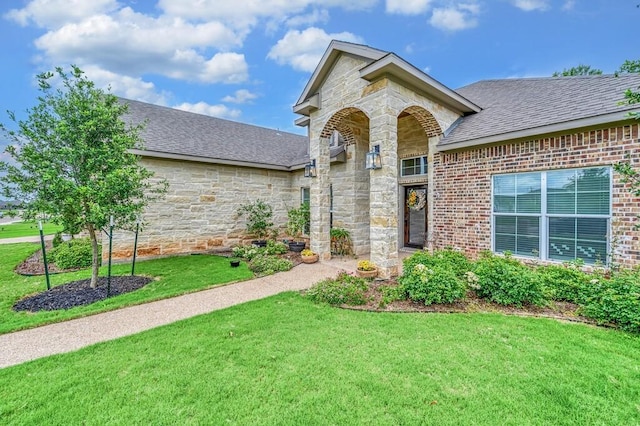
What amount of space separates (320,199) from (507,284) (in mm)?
4929

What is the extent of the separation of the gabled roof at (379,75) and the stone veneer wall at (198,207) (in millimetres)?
3547

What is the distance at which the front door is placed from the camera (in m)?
9.12

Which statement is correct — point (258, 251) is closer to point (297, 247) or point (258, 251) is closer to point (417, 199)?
point (297, 247)

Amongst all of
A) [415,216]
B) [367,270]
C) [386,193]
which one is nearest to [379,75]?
[386,193]

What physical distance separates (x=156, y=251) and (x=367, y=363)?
7.94 m

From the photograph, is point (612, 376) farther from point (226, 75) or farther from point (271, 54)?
point (226, 75)

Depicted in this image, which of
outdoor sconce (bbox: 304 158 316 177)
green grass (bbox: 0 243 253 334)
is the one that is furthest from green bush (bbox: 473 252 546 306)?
green grass (bbox: 0 243 253 334)

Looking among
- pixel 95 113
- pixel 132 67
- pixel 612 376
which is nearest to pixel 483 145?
pixel 612 376

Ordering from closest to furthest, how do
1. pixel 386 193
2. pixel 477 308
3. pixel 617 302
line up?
1. pixel 617 302
2. pixel 477 308
3. pixel 386 193

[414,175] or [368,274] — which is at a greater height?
[414,175]

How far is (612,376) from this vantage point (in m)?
2.63

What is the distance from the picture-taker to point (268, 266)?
23.3ft

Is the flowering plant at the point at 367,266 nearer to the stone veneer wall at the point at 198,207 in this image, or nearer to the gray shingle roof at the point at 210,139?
the stone veneer wall at the point at 198,207

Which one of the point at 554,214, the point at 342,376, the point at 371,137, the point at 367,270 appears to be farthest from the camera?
the point at 371,137
